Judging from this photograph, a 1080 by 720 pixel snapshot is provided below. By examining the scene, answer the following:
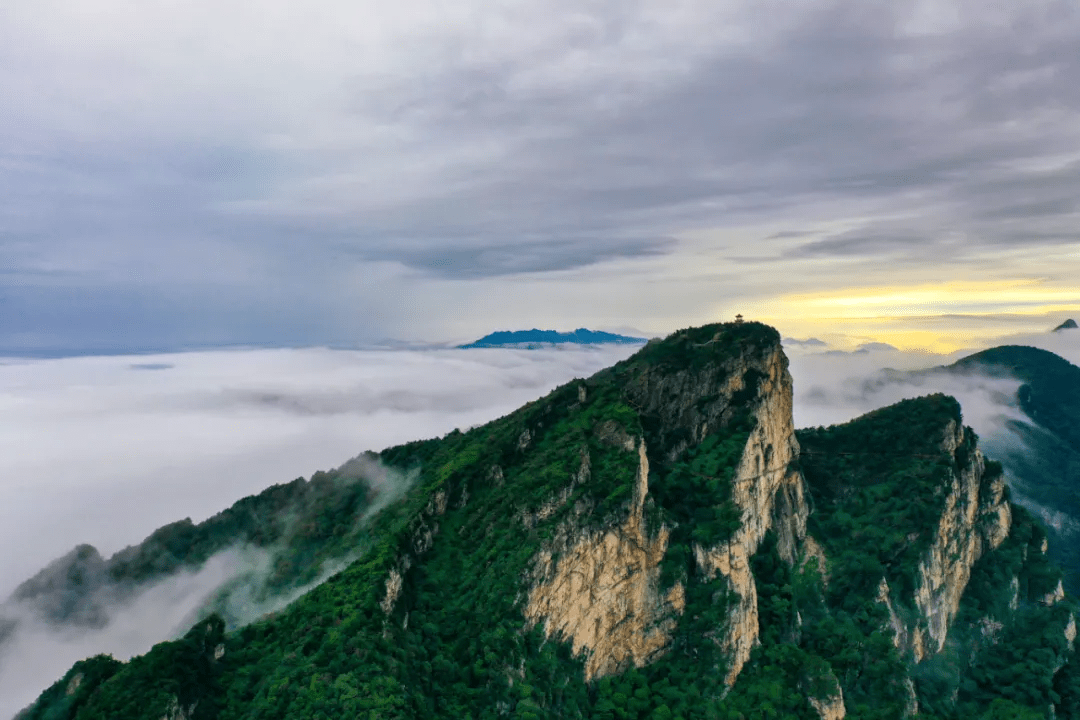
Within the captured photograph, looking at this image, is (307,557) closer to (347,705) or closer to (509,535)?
(509,535)

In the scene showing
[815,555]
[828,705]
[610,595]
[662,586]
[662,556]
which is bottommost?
[828,705]

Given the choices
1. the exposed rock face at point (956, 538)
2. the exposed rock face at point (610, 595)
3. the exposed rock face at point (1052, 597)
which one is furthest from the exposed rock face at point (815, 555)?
the exposed rock face at point (1052, 597)

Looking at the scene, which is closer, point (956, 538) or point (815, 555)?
point (815, 555)

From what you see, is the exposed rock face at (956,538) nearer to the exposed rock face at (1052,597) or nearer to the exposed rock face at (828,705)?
the exposed rock face at (1052,597)

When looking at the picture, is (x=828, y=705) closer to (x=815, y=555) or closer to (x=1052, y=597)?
(x=815, y=555)

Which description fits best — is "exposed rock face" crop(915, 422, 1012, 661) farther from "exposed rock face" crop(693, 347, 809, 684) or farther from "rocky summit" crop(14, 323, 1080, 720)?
"exposed rock face" crop(693, 347, 809, 684)

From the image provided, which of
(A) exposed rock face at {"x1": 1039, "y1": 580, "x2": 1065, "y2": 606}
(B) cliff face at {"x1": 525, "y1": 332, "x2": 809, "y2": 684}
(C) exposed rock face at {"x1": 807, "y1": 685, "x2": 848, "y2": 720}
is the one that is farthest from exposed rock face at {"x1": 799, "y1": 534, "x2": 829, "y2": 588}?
(A) exposed rock face at {"x1": 1039, "y1": 580, "x2": 1065, "y2": 606}

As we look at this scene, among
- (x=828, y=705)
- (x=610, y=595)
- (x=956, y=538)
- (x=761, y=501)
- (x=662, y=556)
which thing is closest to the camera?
(x=828, y=705)

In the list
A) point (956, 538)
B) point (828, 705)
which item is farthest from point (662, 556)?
point (956, 538)
